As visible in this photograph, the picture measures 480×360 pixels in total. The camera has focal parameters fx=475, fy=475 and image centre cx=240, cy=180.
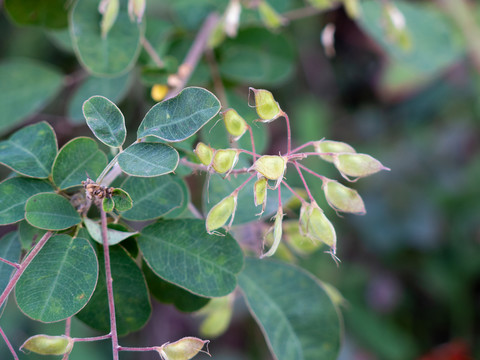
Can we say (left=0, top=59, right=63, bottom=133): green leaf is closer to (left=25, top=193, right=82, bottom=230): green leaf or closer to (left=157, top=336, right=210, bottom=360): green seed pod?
(left=25, top=193, right=82, bottom=230): green leaf

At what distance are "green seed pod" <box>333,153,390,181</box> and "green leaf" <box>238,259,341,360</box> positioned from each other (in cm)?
33

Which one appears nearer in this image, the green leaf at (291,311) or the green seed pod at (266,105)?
the green seed pod at (266,105)

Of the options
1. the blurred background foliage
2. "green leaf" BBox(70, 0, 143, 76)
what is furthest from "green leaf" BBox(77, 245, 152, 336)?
the blurred background foliage

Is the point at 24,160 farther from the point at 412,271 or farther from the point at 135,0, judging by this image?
the point at 412,271

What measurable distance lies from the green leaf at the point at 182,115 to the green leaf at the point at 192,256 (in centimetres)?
19

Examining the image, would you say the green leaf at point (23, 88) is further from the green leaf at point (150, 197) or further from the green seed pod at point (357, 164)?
the green seed pod at point (357, 164)

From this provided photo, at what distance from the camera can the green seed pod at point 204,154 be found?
28.0 inches

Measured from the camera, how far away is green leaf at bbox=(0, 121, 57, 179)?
0.81 metres

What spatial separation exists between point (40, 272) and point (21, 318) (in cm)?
139

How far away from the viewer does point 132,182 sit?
33.4 inches

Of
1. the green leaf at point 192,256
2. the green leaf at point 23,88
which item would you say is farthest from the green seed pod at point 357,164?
the green leaf at point 23,88

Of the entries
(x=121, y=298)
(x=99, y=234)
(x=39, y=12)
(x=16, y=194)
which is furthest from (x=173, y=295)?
(x=39, y=12)

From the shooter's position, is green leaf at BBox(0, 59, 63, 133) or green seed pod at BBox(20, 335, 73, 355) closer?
green seed pod at BBox(20, 335, 73, 355)

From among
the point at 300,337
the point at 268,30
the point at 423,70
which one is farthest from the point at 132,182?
the point at 423,70
